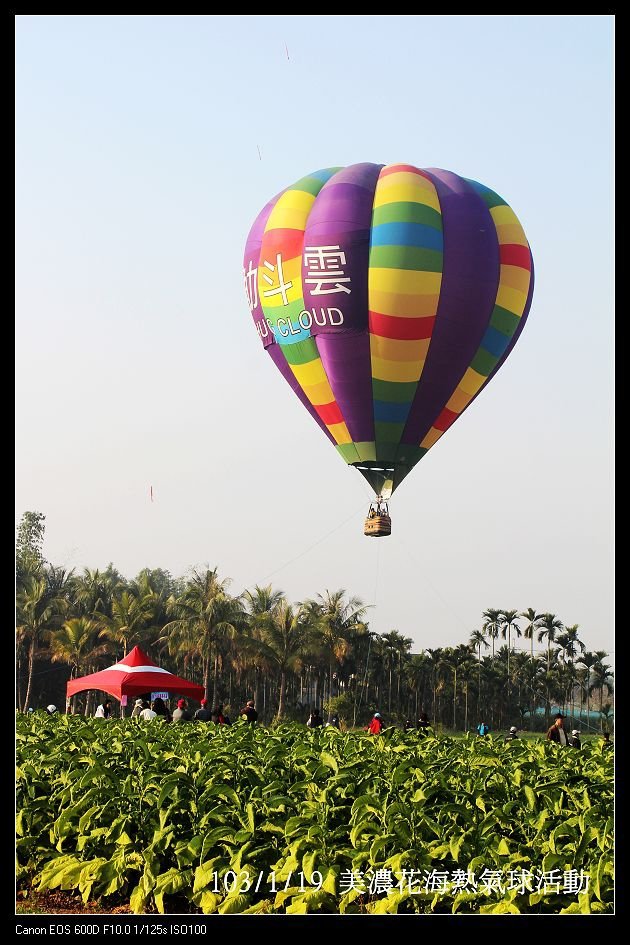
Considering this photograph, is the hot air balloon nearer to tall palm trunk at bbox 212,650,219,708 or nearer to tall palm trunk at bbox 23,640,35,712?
tall palm trunk at bbox 212,650,219,708

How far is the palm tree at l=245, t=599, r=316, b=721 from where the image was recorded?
73.2m

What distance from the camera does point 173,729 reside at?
15.8 metres

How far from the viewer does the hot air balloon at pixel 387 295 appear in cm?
2872

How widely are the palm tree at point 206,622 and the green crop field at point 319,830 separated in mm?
61204

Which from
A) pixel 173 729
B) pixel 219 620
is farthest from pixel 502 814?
pixel 219 620

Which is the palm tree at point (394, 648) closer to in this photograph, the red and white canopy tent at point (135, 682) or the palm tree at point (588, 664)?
the palm tree at point (588, 664)

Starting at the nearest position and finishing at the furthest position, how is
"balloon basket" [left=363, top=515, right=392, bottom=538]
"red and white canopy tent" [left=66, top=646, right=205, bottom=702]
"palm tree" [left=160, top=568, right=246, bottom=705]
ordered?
A: "red and white canopy tent" [left=66, top=646, right=205, bottom=702], "balloon basket" [left=363, top=515, right=392, bottom=538], "palm tree" [left=160, top=568, right=246, bottom=705]

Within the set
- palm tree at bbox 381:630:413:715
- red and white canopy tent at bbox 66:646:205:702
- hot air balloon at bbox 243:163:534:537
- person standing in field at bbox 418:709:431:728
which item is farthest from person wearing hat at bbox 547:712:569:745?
palm tree at bbox 381:630:413:715

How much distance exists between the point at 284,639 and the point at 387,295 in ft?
156

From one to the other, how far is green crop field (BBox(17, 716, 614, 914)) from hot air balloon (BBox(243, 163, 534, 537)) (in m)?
18.2

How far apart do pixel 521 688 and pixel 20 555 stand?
138 ft

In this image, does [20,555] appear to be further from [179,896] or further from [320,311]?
[179,896]

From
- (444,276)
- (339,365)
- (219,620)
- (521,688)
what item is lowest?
(521,688)

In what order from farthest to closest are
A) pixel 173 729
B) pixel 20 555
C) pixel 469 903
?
pixel 20 555, pixel 173 729, pixel 469 903
